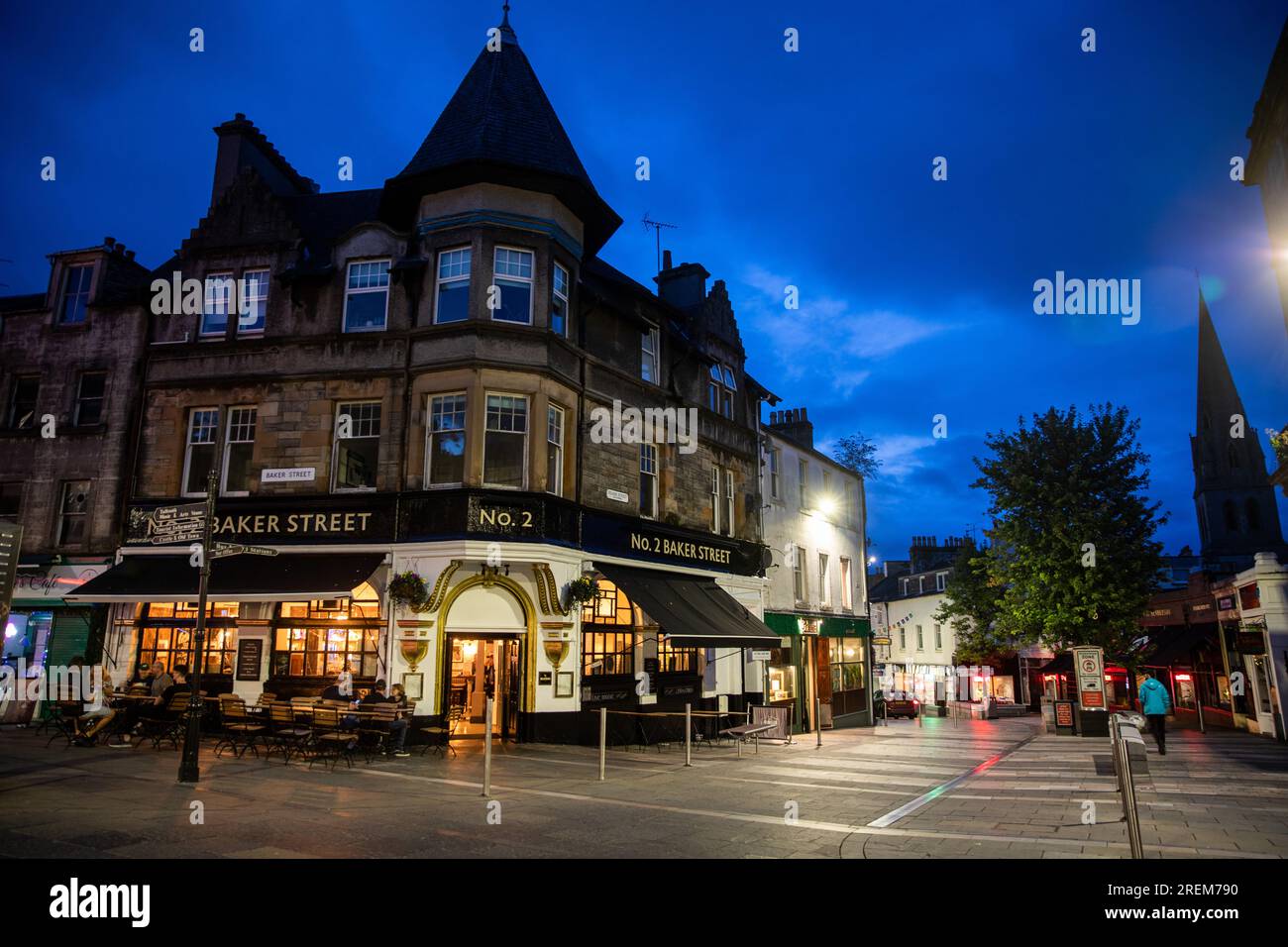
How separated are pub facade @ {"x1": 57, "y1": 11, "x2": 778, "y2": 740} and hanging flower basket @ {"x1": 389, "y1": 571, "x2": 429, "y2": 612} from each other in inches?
1.9

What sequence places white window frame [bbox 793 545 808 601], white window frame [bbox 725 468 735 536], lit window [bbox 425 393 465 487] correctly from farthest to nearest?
1. white window frame [bbox 793 545 808 601]
2. white window frame [bbox 725 468 735 536]
3. lit window [bbox 425 393 465 487]

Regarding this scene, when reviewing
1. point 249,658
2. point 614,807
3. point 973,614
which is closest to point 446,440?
point 249,658

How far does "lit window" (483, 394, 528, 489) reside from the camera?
18.0m

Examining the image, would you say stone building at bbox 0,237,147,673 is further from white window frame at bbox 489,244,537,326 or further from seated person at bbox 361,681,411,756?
white window frame at bbox 489,244,537,326

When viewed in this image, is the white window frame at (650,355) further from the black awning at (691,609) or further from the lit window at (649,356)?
the black awning at (691,609)

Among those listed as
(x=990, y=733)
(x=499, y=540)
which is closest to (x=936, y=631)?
(x=990, y=733)

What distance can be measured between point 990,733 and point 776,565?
10668mm

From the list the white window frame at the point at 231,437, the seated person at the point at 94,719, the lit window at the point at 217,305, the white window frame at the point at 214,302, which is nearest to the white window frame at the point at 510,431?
the white window frame at the point at 231,437

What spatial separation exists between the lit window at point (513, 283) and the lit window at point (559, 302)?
641 mm

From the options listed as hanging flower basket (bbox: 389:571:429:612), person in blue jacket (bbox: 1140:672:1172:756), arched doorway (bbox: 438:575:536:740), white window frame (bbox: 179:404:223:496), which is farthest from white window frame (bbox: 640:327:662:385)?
person in blue jacket (bbox: 1140:672:1172:756)

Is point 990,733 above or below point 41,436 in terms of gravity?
below

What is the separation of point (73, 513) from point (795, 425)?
25182mm
